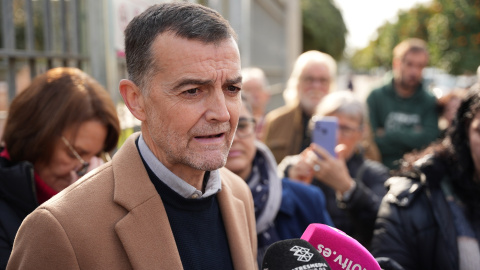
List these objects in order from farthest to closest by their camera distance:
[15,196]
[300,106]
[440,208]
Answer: [300,106] < [440,208] < [15,196]

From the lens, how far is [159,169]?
1.63 meters

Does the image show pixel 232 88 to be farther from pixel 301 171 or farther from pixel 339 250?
pixel 301 171

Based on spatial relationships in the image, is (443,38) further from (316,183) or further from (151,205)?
(151,205)

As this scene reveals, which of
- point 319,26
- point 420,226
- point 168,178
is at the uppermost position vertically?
point 319,26

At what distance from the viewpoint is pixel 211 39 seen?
152 cm

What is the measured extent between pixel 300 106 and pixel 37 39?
2234 millimetres

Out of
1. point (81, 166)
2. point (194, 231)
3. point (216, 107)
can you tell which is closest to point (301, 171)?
point (81, 166)

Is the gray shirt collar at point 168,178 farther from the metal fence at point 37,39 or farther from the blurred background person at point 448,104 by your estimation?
the blurred background person at point 448,104

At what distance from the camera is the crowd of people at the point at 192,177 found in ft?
4.87

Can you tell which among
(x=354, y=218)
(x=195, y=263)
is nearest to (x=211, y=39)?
(x=195, y=263)

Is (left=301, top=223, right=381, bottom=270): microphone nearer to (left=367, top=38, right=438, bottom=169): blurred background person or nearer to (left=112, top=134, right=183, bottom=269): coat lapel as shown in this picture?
(left=112, top=134, right=183, bottom=269): coat lapel

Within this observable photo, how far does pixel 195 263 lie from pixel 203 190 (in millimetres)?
263

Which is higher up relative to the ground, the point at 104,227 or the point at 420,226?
the point at 104,227

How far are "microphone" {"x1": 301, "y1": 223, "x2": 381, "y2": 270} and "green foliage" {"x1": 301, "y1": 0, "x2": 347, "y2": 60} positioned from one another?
28.6 metres
